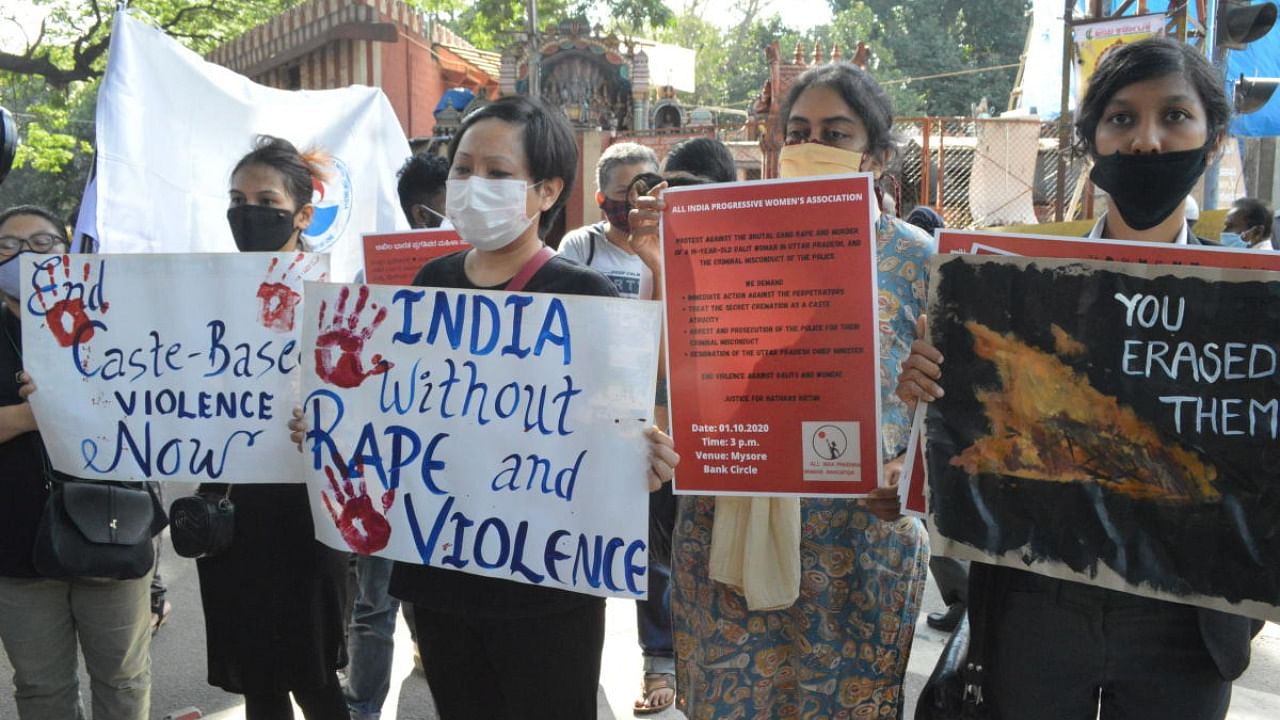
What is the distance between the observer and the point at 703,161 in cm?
468

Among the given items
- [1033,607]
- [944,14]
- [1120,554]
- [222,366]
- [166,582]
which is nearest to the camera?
[1120,554]

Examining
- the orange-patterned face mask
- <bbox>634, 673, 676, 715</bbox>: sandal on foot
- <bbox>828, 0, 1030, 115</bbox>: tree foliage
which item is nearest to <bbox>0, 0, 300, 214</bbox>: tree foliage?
<bbox>634, 673, 676, 715</bbox>: sandal on foot

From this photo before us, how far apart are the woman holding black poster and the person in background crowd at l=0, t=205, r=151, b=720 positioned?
2.36 meters

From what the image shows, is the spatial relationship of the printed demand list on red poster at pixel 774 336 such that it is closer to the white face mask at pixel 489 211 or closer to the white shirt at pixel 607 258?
the white face mask at pixel 489 211

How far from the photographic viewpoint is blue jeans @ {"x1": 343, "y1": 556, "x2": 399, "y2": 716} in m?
3.78

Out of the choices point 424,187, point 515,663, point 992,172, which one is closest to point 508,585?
point 515,663

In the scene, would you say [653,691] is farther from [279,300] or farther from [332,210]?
[332,210]

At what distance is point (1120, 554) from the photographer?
204 centimetres

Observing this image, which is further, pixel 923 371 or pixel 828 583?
pixel 828 583

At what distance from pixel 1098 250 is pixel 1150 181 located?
10.7 inches

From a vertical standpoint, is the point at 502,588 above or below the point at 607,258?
below

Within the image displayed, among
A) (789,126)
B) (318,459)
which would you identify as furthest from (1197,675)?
(318,459)

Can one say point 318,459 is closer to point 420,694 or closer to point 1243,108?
point 420,694

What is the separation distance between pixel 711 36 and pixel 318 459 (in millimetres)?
58681
